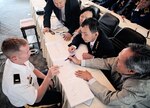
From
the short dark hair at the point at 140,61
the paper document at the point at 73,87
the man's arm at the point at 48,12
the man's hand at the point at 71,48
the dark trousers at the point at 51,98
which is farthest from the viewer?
the man's arm at the point at 48,12

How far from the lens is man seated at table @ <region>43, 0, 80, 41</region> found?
204cm

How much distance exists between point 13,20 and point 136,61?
14.2ft

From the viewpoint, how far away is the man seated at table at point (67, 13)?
6.70 feet

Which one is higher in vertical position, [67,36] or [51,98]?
[67,36]

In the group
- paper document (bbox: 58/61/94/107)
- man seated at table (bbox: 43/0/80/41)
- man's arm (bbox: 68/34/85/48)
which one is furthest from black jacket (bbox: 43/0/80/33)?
paper document (bbox: 58/61/94/107)

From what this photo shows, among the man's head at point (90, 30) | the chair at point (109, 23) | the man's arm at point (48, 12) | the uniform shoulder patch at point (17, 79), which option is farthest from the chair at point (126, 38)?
the uniform shoulder patch at point (17, 79)

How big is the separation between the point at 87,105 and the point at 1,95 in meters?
1.47

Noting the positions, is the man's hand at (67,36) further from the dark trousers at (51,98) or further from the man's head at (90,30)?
the dark trousers at (51,98)

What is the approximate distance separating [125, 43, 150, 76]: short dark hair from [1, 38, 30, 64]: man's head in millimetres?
702

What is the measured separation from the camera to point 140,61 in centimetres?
100

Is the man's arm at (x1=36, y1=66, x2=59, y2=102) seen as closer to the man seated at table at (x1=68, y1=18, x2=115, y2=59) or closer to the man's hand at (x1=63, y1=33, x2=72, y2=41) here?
the man seated at table at (x1=68, y1=18, x2=115, y2=59)

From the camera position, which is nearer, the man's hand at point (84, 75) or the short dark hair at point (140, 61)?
the short dark hair at point (140, 61)

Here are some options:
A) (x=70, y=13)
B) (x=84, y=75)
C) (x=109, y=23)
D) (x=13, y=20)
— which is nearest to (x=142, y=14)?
(x=109, y=23)

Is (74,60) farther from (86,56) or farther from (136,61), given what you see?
(136,61)
